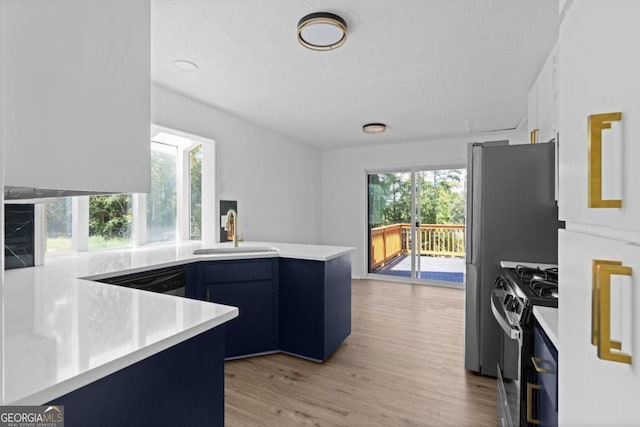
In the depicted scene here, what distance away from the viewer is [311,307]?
2480mm

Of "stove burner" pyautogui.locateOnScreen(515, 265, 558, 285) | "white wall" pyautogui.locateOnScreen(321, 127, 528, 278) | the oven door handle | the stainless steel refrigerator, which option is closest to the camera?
the oven door handle

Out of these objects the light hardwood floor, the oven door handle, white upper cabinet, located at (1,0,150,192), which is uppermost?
white upper cabinet, located at (1,0,150,192)

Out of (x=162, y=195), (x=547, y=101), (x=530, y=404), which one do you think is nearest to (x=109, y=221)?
(x=162, y=195)

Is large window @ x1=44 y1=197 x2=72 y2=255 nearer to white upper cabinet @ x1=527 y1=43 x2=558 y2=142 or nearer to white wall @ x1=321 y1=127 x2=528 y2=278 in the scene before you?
white upper cabinet @ x1=527 y1=43 x2=558 y2=142

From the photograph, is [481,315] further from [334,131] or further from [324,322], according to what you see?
[334,131]

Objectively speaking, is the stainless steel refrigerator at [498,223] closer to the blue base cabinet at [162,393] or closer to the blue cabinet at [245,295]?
the blue cabinet at [245,295]

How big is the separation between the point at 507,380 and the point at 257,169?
11.3ft

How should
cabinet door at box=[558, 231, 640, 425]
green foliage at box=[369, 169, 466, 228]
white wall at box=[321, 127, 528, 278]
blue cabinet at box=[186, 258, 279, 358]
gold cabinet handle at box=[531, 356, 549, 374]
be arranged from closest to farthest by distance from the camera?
cabinet door at box=[558, 231, 640, 425] < gold cabinet handle at box=[531, 356, 549, 374] < blue cabinet at box=[186, 258, 279, 358] < green foliage at box=[369, 169, 466, 228] < white wall at box=[321, 127, 528, 278]

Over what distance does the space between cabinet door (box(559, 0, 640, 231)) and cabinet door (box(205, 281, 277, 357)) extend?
220 cm

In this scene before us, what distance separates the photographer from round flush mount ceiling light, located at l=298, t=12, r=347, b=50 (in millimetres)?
1847

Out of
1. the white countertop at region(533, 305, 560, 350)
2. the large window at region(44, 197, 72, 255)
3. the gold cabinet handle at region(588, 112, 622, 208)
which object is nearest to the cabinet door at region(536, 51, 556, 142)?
the white countertop at region(533, 305, 560, 350)

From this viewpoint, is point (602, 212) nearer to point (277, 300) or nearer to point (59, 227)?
point (277, 300)

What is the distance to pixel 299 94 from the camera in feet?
10.4

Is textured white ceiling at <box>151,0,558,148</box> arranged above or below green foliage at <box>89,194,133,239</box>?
above
